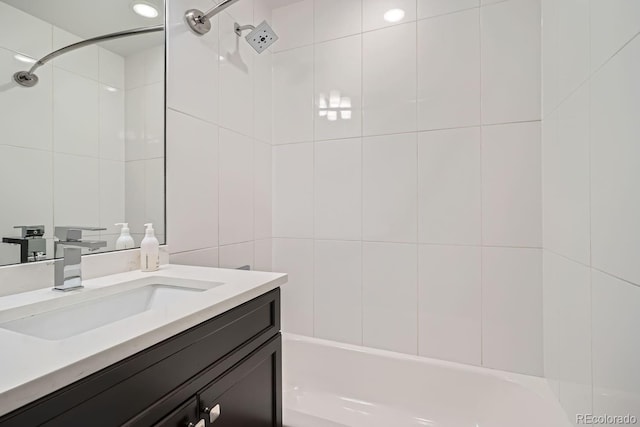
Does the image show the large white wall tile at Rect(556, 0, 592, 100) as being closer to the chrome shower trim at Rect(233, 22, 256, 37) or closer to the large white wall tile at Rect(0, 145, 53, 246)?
the chrome shower trim at Rect(233, 22, 256, 37)

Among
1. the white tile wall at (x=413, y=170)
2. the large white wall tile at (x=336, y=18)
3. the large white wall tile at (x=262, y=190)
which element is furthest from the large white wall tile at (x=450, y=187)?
the large white wall tile at (x=262, y=190)

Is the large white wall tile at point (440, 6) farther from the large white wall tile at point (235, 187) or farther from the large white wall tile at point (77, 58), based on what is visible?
the large white wall tile at point (77, 58)

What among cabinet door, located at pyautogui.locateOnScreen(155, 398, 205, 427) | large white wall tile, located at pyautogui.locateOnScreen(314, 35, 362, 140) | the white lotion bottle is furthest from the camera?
large white wall tile, located at pyautogui.locateOnScreen(314, 35, 362, 140)

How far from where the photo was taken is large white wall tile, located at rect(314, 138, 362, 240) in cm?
168

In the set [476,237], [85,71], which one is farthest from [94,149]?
[476,237]

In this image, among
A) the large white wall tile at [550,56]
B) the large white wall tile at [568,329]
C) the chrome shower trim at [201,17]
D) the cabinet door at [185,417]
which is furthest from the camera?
the chrome shower trim at [201,17]

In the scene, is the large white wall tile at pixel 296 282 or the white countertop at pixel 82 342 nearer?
the white countertop at pixel 82 342

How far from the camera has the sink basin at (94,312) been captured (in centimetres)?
68

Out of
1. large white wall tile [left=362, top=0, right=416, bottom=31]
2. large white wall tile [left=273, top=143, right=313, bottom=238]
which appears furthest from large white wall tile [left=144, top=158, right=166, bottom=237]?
large white wall tile [left=362, top=0, right=416, bottom=31]

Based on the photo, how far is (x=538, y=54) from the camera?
1.36 metres

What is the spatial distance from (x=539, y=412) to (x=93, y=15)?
82.6 inches

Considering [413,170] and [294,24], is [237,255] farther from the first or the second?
[294,24]

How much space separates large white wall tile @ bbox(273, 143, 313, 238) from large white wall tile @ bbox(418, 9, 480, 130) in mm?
663

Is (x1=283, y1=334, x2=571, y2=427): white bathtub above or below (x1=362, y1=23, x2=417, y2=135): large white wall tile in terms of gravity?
below
